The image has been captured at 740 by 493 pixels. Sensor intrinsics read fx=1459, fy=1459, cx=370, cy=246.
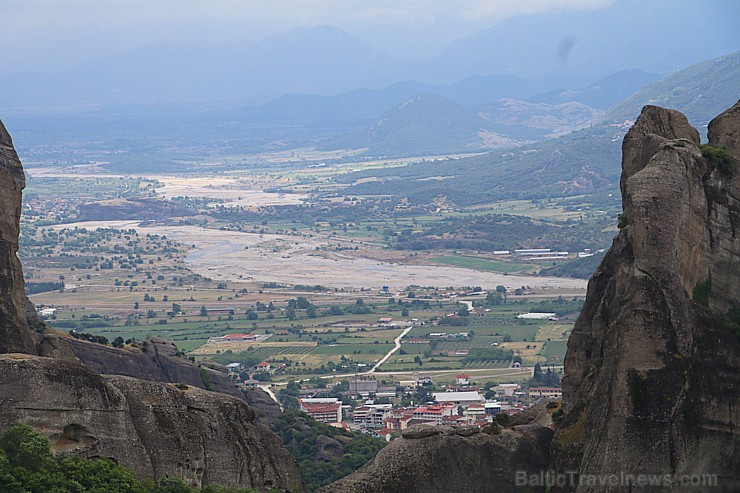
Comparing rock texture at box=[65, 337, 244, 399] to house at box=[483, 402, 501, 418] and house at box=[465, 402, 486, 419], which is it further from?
house at box=[483, 402, 501, 418]

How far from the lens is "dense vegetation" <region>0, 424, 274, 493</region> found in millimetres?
25344

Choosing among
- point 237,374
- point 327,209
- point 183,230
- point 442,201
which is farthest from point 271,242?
point 237,374

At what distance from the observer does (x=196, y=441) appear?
2845 cm

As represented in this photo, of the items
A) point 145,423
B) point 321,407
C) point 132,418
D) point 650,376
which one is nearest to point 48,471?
point 132,418

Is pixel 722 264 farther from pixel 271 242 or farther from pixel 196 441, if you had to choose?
pixel 271 242

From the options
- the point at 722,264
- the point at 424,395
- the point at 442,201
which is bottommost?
the point at 424,395

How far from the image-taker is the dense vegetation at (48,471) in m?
25.3

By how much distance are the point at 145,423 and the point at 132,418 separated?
0.28 m

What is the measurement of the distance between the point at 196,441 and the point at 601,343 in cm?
815

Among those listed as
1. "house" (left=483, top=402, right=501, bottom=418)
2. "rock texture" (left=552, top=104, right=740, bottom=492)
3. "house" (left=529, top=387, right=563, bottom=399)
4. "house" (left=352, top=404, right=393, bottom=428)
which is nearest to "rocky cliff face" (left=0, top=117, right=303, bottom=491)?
"rock texture" (left=552, top=104, right=740, bottom=492)

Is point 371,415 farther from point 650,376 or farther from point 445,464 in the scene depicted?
point 650,376

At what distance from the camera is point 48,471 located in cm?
2583

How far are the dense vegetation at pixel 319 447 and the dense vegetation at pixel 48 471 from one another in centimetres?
1713

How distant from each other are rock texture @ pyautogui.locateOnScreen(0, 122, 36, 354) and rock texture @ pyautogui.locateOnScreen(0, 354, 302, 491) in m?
3.27
